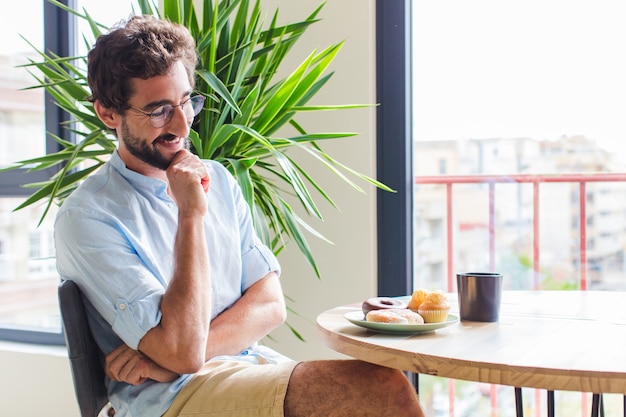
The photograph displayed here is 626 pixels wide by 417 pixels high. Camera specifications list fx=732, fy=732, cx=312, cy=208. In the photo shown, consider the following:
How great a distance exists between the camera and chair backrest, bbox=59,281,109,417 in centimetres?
138

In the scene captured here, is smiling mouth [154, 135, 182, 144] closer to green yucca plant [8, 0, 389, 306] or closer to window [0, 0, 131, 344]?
green yucca plant [8, 0, 389, 306]

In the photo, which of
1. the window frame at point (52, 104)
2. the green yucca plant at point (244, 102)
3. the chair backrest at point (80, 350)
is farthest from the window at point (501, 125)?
the window frame at point (52, 104)

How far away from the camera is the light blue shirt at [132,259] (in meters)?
1.43

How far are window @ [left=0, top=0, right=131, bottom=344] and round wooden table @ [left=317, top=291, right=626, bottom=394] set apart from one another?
232 cm

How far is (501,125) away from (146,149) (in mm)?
1539

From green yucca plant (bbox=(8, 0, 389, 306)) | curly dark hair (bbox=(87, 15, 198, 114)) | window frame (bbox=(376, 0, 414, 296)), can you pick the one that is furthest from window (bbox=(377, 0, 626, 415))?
curly dark hair (bbox=(87, 15, 198, 114))

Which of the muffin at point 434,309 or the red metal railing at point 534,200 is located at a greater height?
the red metal railing at point 534,200

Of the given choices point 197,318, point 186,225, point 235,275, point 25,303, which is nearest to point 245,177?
point 235,275

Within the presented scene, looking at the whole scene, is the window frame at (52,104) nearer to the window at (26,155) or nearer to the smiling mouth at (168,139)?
the window at (26,155)

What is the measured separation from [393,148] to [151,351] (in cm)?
142

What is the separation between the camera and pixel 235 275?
173cm

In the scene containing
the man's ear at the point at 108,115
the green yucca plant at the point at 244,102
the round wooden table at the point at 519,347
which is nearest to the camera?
the round wooden table at the point at 519,347

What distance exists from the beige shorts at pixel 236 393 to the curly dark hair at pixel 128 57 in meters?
0.65

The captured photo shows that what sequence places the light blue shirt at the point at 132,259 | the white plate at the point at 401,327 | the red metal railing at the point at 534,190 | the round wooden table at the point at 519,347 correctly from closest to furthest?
the round wooden table at the point at 519,347
the white plate at the point at 401,327
the light blue shirt at the point at 132,259
the red metal railing at the point at 534,190
